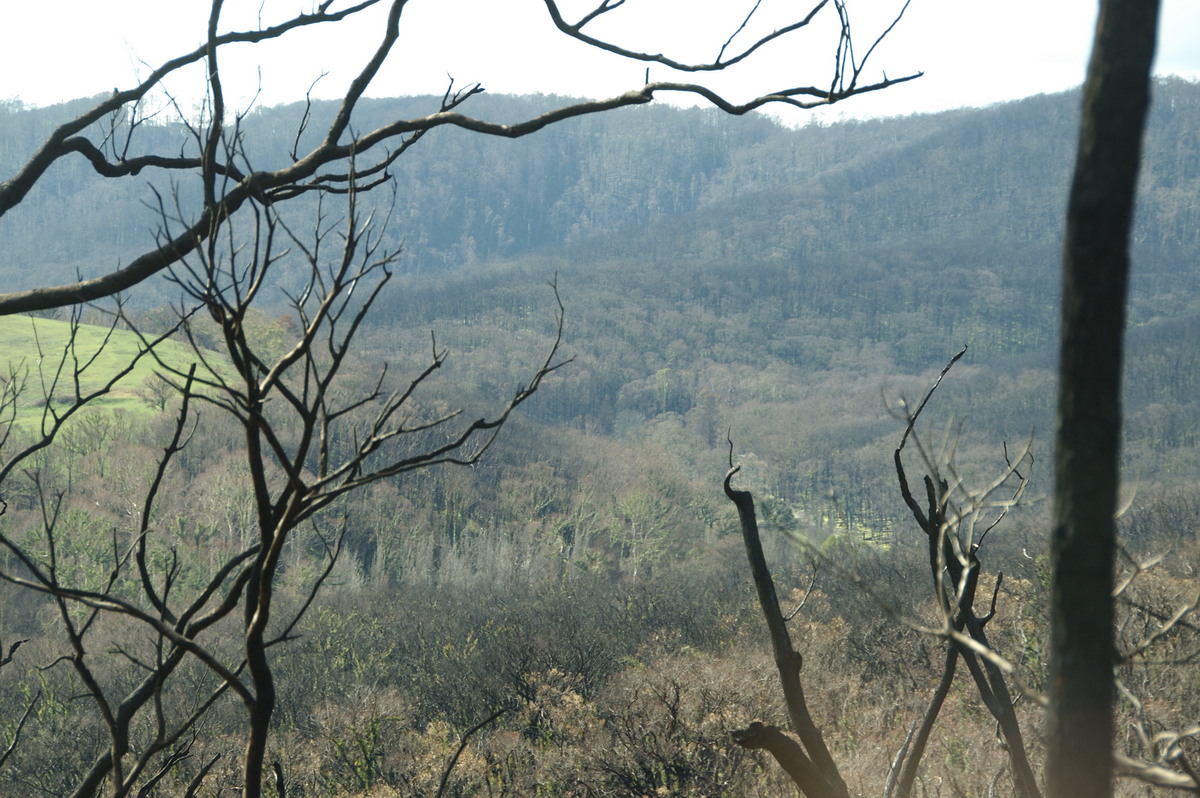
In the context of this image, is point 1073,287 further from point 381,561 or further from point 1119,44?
point 381,561

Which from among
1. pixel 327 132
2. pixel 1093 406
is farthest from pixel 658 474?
pixel 1093 406

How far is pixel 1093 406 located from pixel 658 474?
237 ft

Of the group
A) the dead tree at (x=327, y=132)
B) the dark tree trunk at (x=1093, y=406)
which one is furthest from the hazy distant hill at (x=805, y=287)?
the dark tree trunk at (x=1093, y=406)

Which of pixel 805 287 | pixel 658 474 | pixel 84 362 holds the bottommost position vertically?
pixel 658 474

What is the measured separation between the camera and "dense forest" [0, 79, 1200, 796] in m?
17.2

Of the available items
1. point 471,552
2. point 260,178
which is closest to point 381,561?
point 471,552

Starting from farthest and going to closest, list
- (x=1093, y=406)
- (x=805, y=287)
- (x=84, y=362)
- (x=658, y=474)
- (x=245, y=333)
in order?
(x=805, y=287)
(x=658, y=474)
(x=84, y=362)
(x=245, y=333)
(x=1093, y=406)

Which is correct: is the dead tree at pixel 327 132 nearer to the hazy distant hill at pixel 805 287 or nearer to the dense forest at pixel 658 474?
the dense forest at pixel 658 474

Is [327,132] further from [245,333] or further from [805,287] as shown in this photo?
[805,287]

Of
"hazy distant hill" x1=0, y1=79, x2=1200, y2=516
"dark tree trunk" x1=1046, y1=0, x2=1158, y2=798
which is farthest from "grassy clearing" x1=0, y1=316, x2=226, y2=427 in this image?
"dark tree trunk" x1=1046, y1=0, x2=1158, y2=798

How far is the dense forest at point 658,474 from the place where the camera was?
1716cm

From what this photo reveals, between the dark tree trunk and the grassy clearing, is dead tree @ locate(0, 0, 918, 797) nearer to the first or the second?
the dark tree trunk

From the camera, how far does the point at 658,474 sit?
239 ft

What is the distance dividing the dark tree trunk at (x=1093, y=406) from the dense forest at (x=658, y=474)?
1.07m
